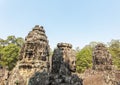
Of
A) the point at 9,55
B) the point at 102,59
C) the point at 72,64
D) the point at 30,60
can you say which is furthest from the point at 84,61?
the point at 72,64

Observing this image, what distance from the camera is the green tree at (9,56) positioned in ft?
161

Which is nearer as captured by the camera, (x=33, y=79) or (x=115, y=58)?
(x=33, y=79)

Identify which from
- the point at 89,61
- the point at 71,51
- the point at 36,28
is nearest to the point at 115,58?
the point at 89,61

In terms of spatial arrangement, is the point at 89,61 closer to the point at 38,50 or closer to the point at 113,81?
the point at 113,81

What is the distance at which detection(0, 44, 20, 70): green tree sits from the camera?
161ft

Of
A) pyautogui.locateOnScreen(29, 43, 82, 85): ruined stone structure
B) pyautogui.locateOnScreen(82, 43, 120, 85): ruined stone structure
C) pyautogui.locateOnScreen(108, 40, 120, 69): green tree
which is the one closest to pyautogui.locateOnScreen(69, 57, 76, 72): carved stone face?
pyautogui.locateOnScreen(29, 43, 82, 85): ruined stone structure

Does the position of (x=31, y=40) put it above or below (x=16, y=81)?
above

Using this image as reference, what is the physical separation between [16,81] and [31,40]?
3313mm

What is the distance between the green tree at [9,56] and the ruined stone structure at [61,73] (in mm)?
39544

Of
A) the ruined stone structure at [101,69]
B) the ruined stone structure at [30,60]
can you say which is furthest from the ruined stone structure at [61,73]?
the ruined stone structure at [101,69]

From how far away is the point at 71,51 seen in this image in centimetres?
1038

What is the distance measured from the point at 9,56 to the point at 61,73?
41.7m

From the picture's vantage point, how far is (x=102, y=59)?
2491 centimetres

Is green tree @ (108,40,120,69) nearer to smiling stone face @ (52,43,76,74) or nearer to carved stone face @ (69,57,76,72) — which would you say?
smiling stone face @ (52,43,76,74)
